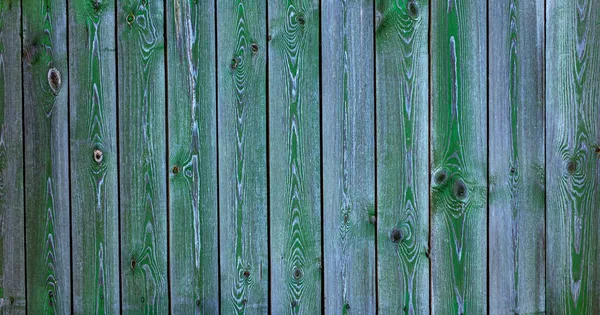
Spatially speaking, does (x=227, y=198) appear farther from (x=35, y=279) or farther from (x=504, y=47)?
(x=504, y=47)

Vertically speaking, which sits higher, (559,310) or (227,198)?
(227,198)

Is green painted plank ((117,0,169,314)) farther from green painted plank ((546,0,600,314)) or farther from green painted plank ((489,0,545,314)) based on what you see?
green painted plank ((546,0,600,314))

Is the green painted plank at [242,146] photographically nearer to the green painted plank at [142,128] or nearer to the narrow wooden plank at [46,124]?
the green painted plank at [142,128]

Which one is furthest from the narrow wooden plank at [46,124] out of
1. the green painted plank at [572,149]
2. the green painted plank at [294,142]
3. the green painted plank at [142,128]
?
the green painted plank at [572,149]

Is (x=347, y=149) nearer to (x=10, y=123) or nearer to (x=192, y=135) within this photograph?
(x=192, y=135)

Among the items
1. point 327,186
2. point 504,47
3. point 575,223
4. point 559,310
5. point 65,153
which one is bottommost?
point 559,310

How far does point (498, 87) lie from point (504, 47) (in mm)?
129

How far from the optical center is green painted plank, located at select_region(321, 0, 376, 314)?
71.7 inches

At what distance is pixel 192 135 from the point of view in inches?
71.4

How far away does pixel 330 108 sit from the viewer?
182cm

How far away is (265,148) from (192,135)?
23cm

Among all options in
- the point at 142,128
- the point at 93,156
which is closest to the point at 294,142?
the point at 142,128

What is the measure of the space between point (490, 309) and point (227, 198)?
0.92m

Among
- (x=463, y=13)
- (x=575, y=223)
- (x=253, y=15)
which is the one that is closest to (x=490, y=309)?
(x=575, y=223)
